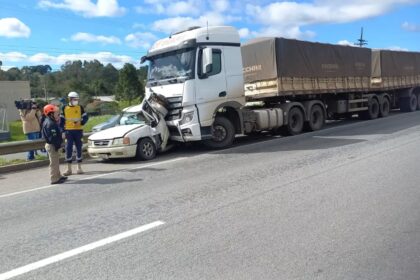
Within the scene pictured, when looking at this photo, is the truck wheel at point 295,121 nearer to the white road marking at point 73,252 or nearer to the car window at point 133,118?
the car window at point 133,118

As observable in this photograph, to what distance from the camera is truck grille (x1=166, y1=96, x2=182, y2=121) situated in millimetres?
11547

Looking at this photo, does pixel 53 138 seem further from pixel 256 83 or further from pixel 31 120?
pixel 256 83

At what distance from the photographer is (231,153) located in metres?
11.2

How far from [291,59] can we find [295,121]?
2.14 m

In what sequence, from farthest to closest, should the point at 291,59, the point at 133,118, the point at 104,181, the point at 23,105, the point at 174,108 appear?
the point at 291,59 → the point at 23,105 → the point at 133,118 → the point at 174,108 → the point at 104,181

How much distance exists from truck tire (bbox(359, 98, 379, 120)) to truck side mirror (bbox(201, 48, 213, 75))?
11.0m

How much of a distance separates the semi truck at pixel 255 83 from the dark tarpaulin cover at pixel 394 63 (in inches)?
2.1

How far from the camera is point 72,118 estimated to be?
9.84 meters

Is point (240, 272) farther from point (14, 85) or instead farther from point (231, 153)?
point (14, 85)

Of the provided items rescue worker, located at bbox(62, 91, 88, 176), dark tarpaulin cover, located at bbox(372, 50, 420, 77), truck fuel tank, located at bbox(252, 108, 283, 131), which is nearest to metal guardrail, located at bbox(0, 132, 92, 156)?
rescue worker, located at bbox(62, 91, 88, 176)

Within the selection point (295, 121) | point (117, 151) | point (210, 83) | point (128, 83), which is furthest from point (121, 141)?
point (128, 83)

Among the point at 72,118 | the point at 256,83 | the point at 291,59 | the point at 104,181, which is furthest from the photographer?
the point at 291,59

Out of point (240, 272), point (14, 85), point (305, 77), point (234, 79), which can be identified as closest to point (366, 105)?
point (305, 77)

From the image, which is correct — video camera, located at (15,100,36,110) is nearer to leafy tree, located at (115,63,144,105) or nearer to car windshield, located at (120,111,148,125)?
car windshield, located at (120,111,148,125)
